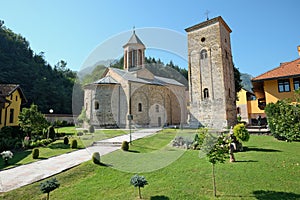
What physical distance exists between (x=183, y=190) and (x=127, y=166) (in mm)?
2856

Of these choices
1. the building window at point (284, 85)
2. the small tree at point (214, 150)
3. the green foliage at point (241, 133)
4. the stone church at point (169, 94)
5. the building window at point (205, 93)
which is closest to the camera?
the small tree at point (214, 150)

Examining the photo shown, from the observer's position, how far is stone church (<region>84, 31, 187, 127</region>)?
20406 mm

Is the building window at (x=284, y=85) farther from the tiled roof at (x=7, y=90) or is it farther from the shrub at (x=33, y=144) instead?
the tiled roof at (x=7, y=90)

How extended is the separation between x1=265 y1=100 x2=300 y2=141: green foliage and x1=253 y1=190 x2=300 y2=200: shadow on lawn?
761cm

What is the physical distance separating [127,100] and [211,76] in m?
9.49

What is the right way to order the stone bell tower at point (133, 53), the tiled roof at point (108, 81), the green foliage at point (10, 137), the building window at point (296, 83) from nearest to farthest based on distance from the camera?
the green foliage at point (10, 137)
the building window at point (296, 83)
the tiled roof at point (108, 81)
the stone bell tower at point (133, 53)

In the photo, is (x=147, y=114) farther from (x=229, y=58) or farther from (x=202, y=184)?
(x=202, y=184)

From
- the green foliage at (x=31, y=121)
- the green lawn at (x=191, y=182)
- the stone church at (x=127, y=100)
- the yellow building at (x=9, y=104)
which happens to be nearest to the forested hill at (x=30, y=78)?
the stone church at (x=127, y=100)

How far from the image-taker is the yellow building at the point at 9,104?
565 inches

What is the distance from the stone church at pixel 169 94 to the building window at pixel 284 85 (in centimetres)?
456

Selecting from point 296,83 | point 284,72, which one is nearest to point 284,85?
point 296,83

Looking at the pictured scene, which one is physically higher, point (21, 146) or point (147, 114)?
point (147, 114)

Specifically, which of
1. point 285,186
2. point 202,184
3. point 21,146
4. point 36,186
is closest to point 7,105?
point 21,146

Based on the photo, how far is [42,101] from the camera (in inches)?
1323
